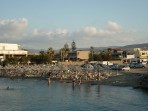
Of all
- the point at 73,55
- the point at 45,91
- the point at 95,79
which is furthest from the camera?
the point at 73,55

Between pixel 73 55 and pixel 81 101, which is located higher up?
pixel 73 55

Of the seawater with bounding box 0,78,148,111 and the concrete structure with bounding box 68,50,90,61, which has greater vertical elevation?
the concrete structure with bounding box 68,50,90,61

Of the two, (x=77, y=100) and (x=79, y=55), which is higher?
(x=79, y=55)

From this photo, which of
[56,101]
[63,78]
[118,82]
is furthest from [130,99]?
[63,78]

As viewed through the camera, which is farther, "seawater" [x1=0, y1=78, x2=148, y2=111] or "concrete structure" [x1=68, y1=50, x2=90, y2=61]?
"concrete structure" [x1=68, y1=50, x2=90, y2=61]

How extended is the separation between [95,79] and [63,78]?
7.57 m

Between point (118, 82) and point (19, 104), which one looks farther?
point (118, 82)

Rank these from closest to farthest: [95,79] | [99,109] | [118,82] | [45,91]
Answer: [99,109] < [45,91] < [118,82] < [95,79]

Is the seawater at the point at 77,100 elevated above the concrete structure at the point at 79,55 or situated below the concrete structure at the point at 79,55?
below

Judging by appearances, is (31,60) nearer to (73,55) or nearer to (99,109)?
(73,55)

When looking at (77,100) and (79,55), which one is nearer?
(77,100)

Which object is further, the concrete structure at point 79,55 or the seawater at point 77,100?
the concrete structure at point 79,55

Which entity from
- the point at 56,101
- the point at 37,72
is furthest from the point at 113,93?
the point at 37,72

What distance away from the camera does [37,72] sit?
7569cm
